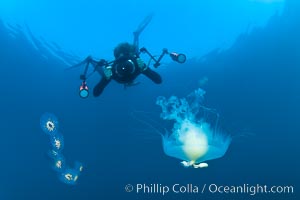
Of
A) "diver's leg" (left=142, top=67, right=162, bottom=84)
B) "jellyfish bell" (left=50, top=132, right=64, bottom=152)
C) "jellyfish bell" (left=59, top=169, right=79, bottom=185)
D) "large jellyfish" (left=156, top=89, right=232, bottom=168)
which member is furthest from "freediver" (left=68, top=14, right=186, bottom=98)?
"jellyfish bell" (left=59, top=169, right=79, bottom=185)

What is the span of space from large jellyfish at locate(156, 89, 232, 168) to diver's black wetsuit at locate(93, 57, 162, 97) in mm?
199

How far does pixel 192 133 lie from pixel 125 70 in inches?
33.0

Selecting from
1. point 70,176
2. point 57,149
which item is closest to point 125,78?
point 57,149

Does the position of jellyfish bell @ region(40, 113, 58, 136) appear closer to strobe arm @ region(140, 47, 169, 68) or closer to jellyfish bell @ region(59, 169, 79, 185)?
jellyfish bell @ region(59, 169, 79, 185)

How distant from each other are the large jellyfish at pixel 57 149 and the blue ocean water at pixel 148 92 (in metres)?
0.05

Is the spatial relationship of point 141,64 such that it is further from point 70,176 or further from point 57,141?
point 70,176

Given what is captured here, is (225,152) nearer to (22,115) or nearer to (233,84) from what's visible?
(233,84)

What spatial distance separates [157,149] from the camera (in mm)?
3471

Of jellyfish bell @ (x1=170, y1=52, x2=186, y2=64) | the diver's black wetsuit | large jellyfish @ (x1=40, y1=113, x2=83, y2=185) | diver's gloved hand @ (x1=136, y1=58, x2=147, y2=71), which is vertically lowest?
large jellyfish @ (x1=40, y1=113, x2=83, y2=185)

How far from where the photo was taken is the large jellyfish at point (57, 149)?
3512 mm

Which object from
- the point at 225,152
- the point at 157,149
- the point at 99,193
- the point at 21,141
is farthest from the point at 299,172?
the point at 21,141

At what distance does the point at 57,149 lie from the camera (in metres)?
3.52

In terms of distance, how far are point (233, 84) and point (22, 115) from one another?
1.97 metres

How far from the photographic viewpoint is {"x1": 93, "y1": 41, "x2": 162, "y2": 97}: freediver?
330cm
